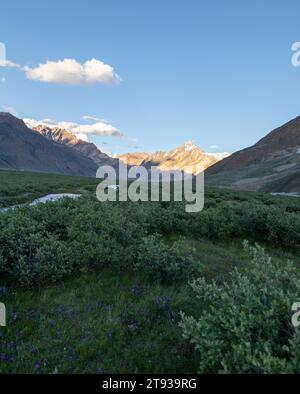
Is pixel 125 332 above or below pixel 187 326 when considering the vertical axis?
below

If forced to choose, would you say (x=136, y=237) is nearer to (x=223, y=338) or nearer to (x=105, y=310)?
(x=105, y=310)

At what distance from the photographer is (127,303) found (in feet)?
22.3

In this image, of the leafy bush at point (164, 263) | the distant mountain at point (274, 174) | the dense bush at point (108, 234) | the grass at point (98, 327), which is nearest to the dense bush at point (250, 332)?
the grass at point (98, 327)

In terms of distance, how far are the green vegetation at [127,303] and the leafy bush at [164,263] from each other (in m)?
0.03

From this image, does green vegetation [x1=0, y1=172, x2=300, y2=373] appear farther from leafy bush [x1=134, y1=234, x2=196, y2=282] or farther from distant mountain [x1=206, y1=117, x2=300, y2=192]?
distant mountain [x1=206, y1=117, x2=300, y2=192]

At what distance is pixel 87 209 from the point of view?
11.9 metres

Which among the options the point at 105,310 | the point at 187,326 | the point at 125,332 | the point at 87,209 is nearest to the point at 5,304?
the point at 105,310

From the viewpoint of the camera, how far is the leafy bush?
794 centimetres

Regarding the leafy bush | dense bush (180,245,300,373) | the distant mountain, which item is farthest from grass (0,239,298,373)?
the distant mountain

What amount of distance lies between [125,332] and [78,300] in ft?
4.56

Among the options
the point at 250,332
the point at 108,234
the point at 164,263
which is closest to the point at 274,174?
the point at 108,234

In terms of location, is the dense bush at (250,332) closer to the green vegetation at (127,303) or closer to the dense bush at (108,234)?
the green vegetation at (127,303)
